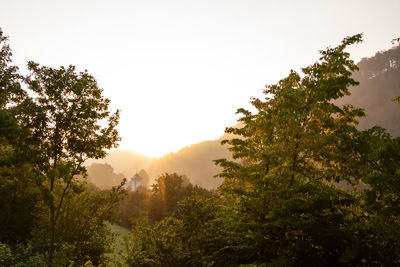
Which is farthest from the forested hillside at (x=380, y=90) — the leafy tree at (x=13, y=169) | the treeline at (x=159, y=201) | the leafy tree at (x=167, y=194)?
the leafy tree at (x=13, y=169)

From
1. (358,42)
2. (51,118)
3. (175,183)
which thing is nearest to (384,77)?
(175,183)

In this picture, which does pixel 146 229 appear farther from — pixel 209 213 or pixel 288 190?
pixel 288 190

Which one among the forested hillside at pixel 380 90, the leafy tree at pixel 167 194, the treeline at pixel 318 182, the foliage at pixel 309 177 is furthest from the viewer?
the forested hillside at pixel 380 90

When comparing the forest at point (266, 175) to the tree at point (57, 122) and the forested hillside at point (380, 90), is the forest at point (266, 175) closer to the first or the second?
the tree at point (57, 122)

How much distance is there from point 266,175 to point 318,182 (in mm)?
1715

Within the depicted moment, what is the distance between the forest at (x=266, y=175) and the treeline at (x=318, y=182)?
0.10 feet

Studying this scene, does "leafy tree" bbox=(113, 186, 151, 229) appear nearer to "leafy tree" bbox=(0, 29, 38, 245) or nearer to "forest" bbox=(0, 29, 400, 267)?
"leafy tree" bbox=(0, 29, 38, 245)

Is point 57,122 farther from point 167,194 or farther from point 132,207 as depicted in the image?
point 132,207

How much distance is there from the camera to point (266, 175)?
631cm

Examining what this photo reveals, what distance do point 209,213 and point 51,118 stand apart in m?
8.00

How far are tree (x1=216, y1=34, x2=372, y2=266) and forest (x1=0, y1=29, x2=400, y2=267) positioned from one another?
0.03 m

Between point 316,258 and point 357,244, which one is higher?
point 357,244

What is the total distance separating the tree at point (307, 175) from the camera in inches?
256

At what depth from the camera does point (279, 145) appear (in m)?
6.66
